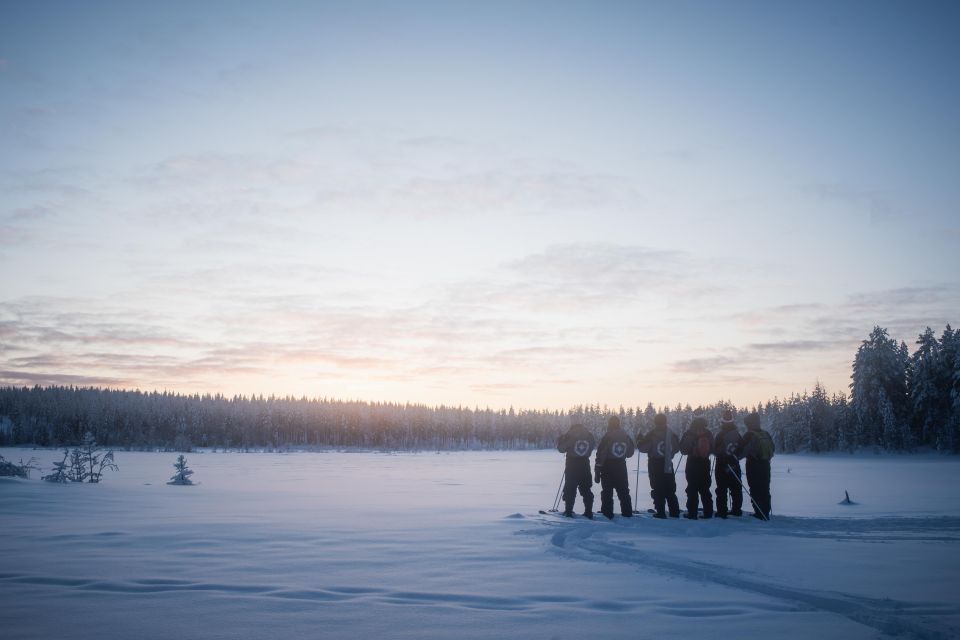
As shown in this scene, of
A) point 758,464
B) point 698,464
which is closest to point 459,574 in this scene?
point 698,464

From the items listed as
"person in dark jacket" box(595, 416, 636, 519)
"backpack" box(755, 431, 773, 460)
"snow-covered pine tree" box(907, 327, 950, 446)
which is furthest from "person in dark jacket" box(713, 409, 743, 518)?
"snow-covered pine tree" box(907, 327, 950, 446)

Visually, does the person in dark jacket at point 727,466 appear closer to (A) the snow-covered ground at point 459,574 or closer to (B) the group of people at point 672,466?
(B) the group of people at point 672,466

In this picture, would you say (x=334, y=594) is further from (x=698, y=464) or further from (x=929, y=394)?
(x=929, y=394)

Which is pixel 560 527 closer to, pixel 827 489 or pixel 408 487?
pixel 408 487

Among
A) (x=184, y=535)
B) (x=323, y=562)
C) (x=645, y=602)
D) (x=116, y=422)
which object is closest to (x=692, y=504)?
(x=645, y=602)

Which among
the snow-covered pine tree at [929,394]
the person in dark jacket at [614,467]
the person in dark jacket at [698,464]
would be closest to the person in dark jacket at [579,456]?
the person in dark jacket at [614,467]

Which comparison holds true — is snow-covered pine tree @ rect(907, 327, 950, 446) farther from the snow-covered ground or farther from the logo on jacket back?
the logo on jacket back

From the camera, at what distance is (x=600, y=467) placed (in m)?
14.3

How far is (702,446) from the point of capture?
14.2 meters

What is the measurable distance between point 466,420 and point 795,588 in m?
153

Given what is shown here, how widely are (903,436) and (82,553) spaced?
70482mm

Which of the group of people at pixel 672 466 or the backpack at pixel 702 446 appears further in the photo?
the backpack at pixel 702 446

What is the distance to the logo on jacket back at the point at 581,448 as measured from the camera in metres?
14.4

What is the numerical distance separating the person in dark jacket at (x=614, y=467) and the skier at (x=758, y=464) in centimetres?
274
